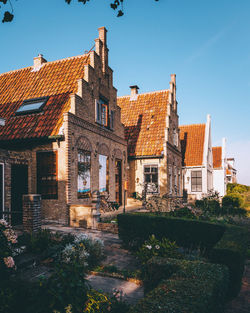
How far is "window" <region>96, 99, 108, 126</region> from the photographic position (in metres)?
15.8

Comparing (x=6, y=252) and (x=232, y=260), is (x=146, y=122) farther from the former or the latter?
(x=6, y=252)

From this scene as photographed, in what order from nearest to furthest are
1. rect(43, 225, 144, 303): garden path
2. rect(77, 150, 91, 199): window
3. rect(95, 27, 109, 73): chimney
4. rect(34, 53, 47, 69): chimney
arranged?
1. rect(43, 225, 144, 303): garden path
2. rect(77, 150, 91, 199): window
3. rect(95, 27, 109, 73): chimney
4. rect(34, 53, 47, 69): chimney

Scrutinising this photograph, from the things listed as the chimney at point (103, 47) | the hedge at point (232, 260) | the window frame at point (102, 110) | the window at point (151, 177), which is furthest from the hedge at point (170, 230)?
the window at point (151, 177)

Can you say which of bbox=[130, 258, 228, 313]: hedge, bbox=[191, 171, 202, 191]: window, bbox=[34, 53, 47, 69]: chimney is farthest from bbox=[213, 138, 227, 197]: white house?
bbox=[130, 258, 228, 313]: hedge

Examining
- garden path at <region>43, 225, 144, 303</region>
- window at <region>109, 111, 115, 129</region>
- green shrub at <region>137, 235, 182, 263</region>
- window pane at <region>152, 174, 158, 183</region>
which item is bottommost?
garden path at <region>43, 225, 144, 303</region>

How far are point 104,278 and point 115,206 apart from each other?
9454 millimetres

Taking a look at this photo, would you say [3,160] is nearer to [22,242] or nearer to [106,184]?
[22,242]

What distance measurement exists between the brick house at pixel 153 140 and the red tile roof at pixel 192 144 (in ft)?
9.19

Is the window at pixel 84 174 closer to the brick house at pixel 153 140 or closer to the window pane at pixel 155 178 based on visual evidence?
the brick house at pixel 153 140

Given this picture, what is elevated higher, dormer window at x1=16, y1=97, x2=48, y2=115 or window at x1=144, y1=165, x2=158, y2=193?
dormer window at x1=16, y1=97, x2=48, y2=115

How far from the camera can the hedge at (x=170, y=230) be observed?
8703mm

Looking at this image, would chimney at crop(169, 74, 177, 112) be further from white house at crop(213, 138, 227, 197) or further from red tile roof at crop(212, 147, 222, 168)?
red tile roof at crop(212, 147, 222, 168)

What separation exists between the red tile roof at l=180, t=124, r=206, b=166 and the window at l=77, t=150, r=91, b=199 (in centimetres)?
1537

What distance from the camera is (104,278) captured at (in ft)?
22.8
